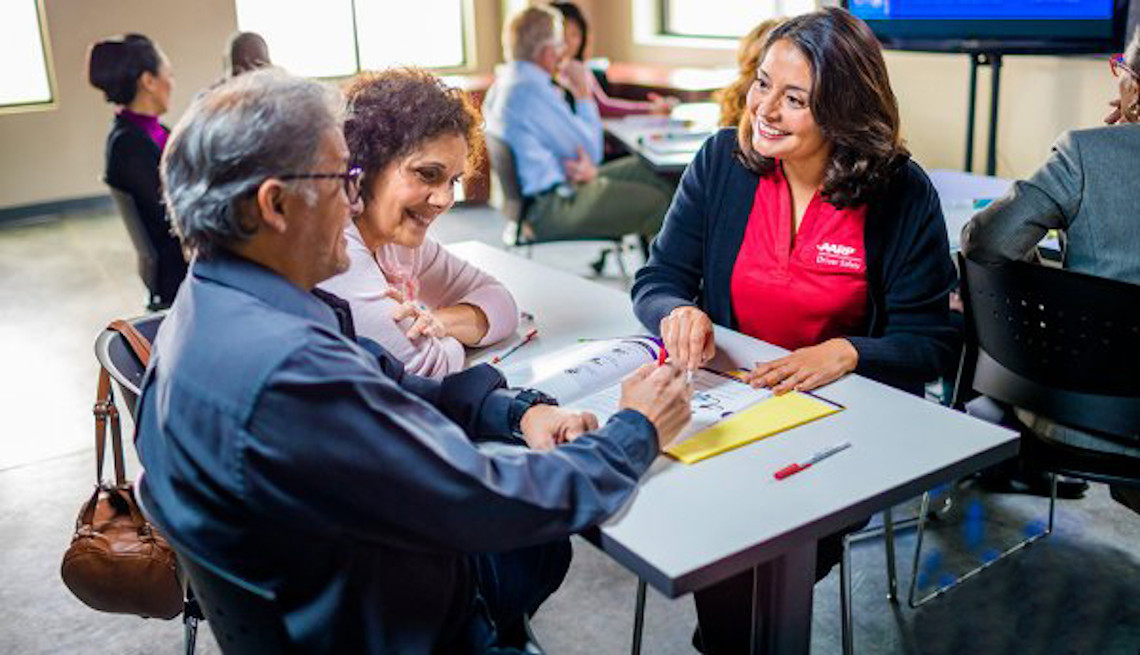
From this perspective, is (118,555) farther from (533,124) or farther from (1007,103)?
(1007,103)

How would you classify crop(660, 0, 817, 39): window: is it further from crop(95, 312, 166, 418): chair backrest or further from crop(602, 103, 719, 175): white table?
crop(95, 312, 166, 418): chair backrest

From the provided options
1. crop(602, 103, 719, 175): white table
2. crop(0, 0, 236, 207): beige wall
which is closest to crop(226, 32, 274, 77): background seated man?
crop(602, 103, 719, 175): white table

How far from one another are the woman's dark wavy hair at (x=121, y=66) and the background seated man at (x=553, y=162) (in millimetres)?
1358

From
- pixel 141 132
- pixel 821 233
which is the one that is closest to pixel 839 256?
pixel 821 233

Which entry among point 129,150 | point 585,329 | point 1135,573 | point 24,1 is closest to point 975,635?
point 1135,573

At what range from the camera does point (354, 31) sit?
328 inches

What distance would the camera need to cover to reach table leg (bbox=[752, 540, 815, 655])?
62.8 inches

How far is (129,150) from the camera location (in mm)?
4043

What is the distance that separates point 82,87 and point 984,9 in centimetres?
563

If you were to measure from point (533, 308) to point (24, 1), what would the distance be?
20.6 ft

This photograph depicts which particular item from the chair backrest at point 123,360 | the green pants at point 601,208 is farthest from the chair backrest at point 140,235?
the chair backrest at point 123,360

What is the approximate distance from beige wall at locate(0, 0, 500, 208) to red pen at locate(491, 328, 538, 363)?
602cm

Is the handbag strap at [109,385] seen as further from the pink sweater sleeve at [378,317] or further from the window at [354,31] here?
the window at [354,31]

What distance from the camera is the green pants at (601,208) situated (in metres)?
4.75
